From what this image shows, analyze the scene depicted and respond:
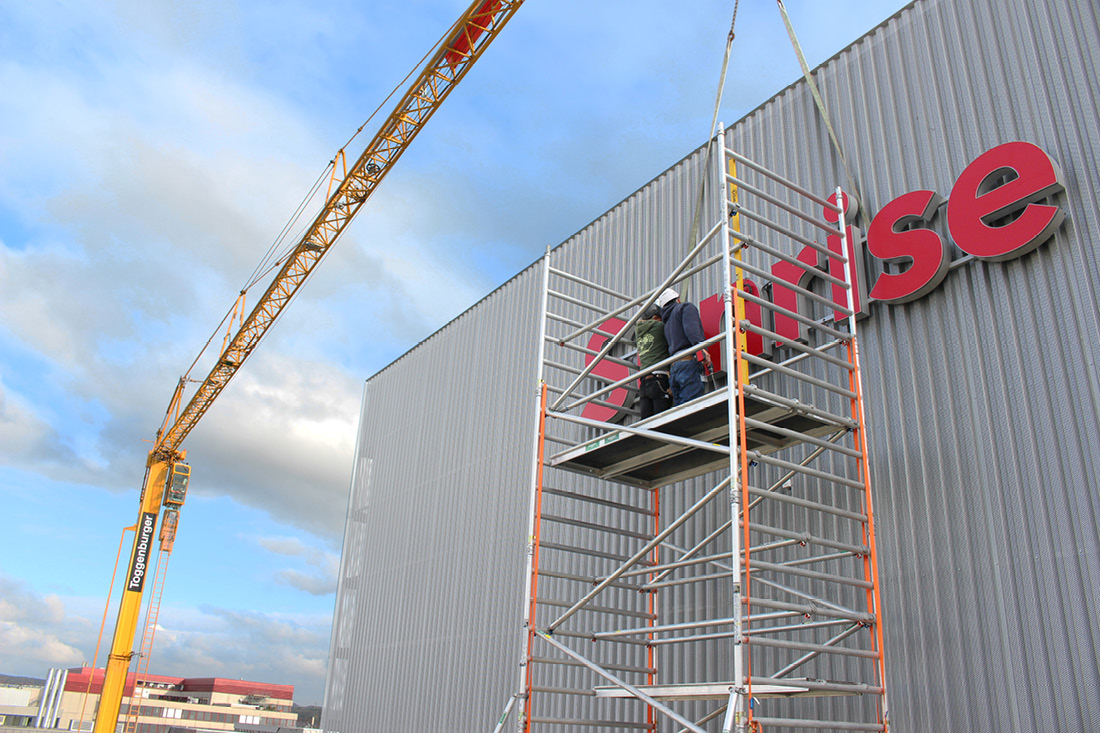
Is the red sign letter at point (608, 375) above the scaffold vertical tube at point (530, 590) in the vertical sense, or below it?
above

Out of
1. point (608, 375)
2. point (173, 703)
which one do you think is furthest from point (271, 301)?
point (173, 703)

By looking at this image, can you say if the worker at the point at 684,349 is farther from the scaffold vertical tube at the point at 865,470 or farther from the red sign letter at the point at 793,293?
the red sign letter at the point at 793,293

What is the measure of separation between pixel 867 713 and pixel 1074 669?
6.91ft

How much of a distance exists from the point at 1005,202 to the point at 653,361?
14.0 feet

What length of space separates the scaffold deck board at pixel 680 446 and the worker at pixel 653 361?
397 mm

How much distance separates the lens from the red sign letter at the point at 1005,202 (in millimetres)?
8820

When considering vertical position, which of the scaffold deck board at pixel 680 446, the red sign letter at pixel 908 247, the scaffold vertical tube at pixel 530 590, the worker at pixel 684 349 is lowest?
the scaffold vertical tube at pixel 530 590

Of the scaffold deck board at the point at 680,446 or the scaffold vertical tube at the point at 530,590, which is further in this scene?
the scaffold vertical tube at the point at 530,590

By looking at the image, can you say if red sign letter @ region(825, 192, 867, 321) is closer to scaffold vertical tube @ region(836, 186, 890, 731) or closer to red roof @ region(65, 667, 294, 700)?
scaffold vertical tube @ region(836, 186, 890, 731)

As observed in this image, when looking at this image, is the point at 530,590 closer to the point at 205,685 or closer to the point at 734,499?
the point at 734,499

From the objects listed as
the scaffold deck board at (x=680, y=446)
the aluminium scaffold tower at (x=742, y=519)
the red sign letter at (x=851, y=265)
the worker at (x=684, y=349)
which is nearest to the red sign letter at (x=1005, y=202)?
the red sign letter at (x=851, y=265)

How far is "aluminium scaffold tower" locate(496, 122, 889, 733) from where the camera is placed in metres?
8.20

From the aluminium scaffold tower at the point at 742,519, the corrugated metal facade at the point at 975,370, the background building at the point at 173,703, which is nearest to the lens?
the corrugated metal facade at the point at 975,370

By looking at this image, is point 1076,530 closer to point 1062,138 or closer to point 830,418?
point 830,418
